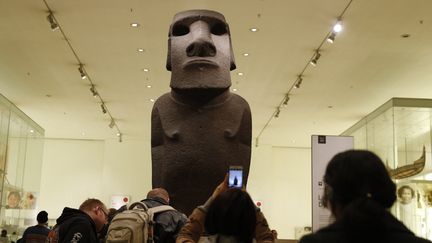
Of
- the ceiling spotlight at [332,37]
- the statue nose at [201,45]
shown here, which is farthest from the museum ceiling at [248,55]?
the statue nose at [201,45]

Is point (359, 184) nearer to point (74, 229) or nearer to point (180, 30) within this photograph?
point (74, 229)

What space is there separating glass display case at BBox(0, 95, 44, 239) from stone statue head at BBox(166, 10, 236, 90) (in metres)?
7.06

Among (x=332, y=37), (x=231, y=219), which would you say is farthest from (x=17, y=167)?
(x=231, y=219)

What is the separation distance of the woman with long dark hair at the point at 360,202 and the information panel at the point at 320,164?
4.72 metres

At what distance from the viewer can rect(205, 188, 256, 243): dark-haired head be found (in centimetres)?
251

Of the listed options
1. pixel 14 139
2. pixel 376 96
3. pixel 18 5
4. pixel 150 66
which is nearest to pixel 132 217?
pixel 18 5

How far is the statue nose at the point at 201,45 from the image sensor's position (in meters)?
5.50

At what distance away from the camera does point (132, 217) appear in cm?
372

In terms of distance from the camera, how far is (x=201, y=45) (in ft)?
18.1

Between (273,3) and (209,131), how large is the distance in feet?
14.0

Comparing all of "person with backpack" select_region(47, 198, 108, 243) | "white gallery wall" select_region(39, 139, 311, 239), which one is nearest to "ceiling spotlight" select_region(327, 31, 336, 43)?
"person with backpack" select_region(47, 198, 108, 243)

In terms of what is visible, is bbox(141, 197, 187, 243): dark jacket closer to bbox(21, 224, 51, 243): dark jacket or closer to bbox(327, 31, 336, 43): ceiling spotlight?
bbox(21, 224, 51, 243): dark jacket

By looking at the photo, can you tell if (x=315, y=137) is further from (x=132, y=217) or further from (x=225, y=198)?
(x=225, y=198)

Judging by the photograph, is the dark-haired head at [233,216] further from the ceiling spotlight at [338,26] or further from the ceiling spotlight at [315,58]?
the ceiling spotlight at [315,58]
